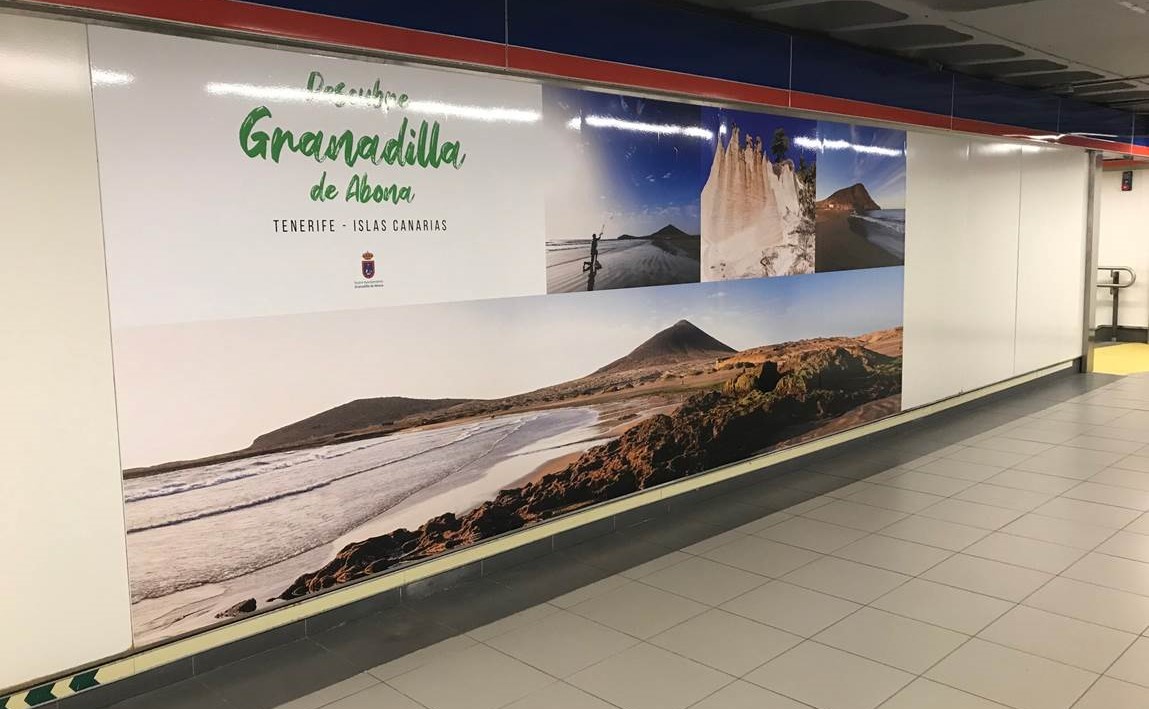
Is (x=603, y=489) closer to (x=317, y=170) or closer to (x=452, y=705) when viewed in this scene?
(x=452, y=705)

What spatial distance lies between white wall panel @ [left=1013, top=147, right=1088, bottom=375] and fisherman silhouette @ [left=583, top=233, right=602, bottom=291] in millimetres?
6362

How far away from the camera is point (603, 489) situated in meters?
5.30

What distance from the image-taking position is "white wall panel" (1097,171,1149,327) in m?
13.0

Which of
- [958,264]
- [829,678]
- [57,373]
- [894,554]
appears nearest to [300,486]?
[57,373]

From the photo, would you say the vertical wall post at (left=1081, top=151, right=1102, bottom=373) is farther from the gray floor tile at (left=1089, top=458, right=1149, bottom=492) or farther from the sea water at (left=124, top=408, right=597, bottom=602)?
the sea water at (left=124, top=408, right=597, bottom=602)

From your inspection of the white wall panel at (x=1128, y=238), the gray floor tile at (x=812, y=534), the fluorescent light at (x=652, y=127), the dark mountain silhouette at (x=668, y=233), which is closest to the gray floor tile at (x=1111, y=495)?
the gray floor tile at (x=812, y=534)

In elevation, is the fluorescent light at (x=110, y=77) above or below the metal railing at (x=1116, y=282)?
above

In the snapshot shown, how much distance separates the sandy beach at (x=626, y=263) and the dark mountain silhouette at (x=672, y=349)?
0.33 m

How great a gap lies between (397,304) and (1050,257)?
869 centimetres

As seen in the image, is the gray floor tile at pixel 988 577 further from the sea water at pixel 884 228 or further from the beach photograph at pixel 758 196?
the sea water at pixel 884 228

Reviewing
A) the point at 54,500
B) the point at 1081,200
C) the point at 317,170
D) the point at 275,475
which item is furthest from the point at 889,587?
the point at 1081,200

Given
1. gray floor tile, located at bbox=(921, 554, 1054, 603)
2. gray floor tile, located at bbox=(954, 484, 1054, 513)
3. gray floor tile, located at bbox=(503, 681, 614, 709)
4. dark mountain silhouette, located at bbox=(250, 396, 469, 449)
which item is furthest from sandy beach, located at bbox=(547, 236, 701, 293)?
gray floor tile, located at bbox=(954, 484, 1054, 513)

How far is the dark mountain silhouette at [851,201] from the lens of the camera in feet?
22.3

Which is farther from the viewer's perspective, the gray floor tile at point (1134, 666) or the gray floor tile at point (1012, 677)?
the gray floor tile at point (1134, 666)
